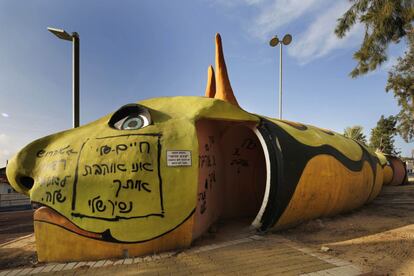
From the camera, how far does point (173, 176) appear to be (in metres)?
5.70

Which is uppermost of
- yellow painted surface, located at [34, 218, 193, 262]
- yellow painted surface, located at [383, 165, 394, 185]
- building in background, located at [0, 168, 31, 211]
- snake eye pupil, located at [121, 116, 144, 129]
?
snake eye pupil, located at [121, 116, 144, 129]

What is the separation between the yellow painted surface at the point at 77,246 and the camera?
538 centimetres

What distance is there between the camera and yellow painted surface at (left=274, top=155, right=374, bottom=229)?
727cm

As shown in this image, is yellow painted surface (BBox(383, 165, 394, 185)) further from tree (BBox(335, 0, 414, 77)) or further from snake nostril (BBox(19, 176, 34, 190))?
snake nostril (BBox(19, 176, 34, 190))

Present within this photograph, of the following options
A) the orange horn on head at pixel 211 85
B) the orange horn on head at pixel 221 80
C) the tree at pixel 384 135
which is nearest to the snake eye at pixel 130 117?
the orange horn on head at pixel 221 80

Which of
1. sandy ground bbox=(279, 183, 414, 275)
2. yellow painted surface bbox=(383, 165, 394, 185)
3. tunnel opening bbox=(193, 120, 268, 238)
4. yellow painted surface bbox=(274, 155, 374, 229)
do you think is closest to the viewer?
sandy ground bbox=(279, 183, 414, 275)

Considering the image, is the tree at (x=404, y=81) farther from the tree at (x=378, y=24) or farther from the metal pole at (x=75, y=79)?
the metal pole at (x=75, y=79)

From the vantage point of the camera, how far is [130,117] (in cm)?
661

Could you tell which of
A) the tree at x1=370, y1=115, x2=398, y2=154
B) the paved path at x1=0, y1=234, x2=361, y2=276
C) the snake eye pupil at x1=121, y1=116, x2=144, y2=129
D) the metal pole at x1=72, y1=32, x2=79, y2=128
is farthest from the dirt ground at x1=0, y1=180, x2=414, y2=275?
the tree at x1=370, y1=115, x2=398, y2=154

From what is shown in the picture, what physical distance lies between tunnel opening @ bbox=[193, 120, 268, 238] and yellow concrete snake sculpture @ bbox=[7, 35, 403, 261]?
0.08 m

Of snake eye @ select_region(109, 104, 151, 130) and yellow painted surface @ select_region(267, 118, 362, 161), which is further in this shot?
yellow painted surface @ select_region(267, 118, 362, 161)

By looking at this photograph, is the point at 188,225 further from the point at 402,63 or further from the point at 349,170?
the point at 402,63

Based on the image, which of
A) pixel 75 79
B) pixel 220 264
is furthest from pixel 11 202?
pixel 220 264

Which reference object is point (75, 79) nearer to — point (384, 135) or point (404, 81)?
point (404, 81)
